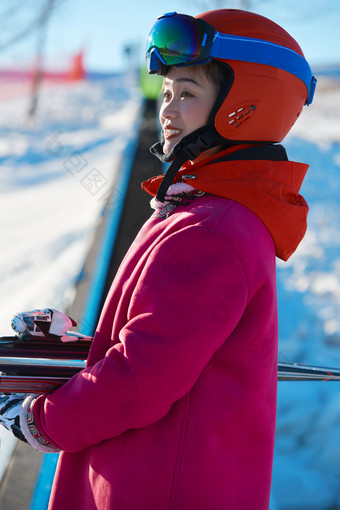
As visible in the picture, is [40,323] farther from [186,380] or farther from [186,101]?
[186,101]

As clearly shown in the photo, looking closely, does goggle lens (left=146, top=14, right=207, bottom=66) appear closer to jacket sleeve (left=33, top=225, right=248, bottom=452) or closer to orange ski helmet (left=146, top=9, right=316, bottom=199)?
orange ski helmet (left=146, top=9, right=316, bottom=199)

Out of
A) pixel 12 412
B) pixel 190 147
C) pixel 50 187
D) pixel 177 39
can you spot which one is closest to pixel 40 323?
pixel 12 412

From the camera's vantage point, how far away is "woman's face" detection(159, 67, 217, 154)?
1.62 metres

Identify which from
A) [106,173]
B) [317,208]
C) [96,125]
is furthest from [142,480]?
[96,125]

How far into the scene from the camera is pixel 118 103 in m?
28.2

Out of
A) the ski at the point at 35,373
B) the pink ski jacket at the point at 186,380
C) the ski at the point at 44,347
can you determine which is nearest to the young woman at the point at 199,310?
the pink ski jacket at the point at 186,380

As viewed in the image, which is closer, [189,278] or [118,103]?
[189,278]

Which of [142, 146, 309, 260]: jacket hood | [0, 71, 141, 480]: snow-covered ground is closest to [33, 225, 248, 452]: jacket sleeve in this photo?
[142, 146, 309, 260]: jacket hood

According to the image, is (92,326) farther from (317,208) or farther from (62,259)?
(317,208)

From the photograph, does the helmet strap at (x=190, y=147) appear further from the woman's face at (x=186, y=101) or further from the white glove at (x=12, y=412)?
the white glove at (x=12, y=412)

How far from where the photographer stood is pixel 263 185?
148 cm

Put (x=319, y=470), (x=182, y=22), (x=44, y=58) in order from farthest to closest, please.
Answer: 1. (x=44, y=58)
2. (x=319, y=470)
3. (x=182, y=22)

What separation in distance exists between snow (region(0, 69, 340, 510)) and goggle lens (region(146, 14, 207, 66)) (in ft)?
7.17

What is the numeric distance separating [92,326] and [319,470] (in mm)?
1928
